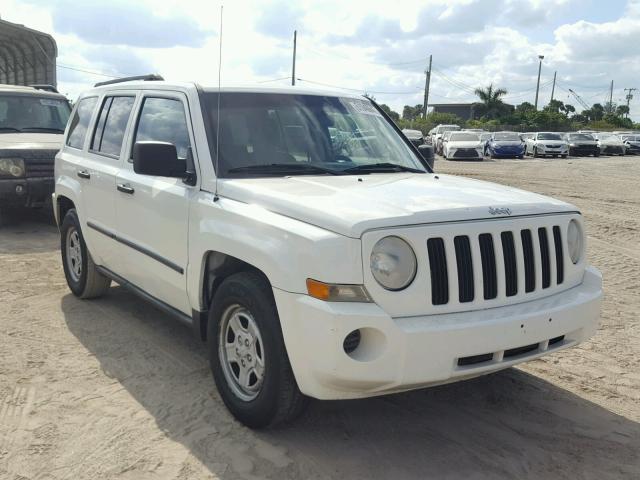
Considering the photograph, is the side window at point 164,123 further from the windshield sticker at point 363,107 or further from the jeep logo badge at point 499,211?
the jeep logo badge at point 499,211

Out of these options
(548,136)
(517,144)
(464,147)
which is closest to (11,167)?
(464,147)

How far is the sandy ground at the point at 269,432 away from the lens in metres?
3.33

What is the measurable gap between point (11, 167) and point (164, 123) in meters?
5.79

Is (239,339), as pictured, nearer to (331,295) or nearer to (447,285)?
(331,295)

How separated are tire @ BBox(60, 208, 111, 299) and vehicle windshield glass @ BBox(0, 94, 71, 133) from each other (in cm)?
522

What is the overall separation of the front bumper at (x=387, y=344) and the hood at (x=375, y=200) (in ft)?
1.30

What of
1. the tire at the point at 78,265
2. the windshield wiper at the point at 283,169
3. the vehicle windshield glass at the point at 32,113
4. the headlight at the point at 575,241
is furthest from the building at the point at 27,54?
the headlight at the point at 575,241

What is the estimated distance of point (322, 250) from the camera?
3084 millimetres

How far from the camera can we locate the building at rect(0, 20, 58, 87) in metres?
19.7

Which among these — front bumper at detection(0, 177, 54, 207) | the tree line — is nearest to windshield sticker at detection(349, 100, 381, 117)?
front bumper at detection(0, 177, 54, 207)

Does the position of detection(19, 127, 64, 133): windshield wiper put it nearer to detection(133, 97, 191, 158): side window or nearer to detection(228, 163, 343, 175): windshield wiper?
detection(133, 97, 191, 158): side window

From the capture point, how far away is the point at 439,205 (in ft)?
11.1

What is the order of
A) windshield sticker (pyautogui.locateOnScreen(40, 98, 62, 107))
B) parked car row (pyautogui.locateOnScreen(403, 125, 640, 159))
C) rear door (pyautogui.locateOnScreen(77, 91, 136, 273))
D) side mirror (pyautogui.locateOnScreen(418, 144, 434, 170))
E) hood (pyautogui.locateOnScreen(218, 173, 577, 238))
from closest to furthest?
hood (pyautogui.locateOnScreen(218, 173, 577, 238)) → rear door (pyautogui.locateOnScreen(77, 91, 136, 273)) → side mirror (pyautogui.locateOnScreen(418, 144, 434, 170)) → windshield sticker (pyautogui.locateOnScreen(40, 98, 62, 107)) → parked car row (pyautogui.locateOnScreen(403, 125, 640, 159))

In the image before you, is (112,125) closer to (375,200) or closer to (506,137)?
(375,200)
